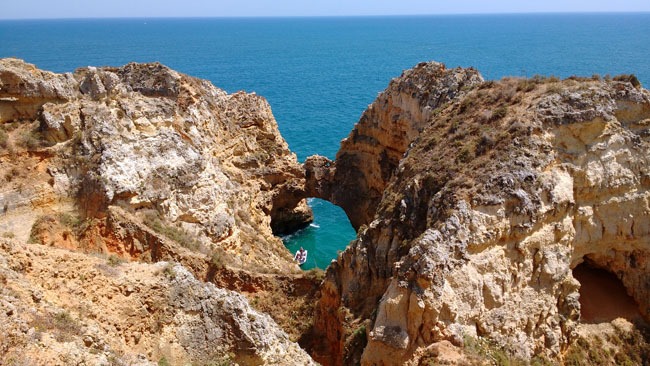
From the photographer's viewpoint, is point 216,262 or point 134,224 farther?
point 216,262

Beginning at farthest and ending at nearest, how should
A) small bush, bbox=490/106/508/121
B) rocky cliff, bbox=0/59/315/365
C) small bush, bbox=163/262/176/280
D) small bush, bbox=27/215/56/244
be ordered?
small bush, bbox=27/215/56/244 → small bush, bbox=490/106/508/121 → small bush, bbox=163/262/176/280 → rocky cliff, bbox=0/59/315/365

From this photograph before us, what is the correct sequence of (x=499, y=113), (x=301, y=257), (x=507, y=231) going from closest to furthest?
(x=507, y=231) < (x=499, y=113) < (x=301, y=257)

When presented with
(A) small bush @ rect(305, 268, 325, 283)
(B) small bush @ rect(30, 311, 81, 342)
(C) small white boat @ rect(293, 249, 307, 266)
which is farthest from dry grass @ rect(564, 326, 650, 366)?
(C) small white boat @ rect(293, 249, 307, 266)

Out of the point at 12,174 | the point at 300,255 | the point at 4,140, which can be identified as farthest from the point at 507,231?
the point at 300,255

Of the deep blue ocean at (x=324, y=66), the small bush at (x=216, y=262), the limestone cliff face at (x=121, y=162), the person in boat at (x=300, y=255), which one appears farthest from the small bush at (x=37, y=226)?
the deep blue ocean at (x=324, y=66)

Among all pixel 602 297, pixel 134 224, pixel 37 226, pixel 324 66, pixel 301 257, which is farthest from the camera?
pixel 324 66

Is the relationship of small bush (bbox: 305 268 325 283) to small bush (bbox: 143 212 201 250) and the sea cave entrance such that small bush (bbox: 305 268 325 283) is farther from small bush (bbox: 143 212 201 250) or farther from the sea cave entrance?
the sea cave entrance

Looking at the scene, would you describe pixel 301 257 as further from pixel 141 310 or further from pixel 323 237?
pixel 141 310
